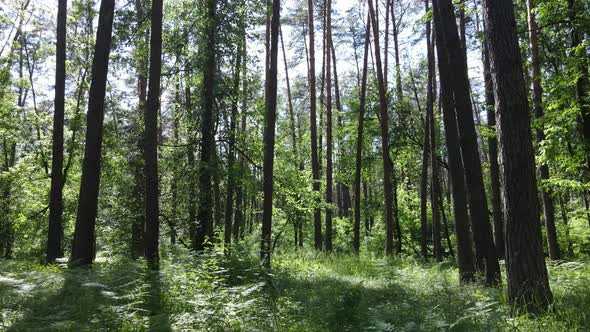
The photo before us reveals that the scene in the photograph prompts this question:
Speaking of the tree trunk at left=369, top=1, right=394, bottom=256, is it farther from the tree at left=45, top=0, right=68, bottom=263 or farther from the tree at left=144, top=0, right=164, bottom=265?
the tree at left=45, top=0, right=68, bottom=263

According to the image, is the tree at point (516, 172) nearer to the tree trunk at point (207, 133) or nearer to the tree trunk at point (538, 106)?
the tree trunk at point (207, 133)

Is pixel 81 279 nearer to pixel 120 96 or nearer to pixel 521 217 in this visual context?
pixel 521 217

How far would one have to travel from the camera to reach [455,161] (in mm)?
9102

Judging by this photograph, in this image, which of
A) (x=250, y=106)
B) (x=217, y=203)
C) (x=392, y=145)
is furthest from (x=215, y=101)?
(x=392, y=145)

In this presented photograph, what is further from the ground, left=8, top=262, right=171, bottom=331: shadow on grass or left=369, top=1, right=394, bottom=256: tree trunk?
left=369, top=1, right=394, bottom=256: tree trunk

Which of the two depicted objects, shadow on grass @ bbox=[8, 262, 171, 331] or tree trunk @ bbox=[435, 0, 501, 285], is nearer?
shadow on grass @ bbox=[8, 262, 171, 331]

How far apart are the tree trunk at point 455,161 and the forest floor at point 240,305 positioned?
1.28 meters

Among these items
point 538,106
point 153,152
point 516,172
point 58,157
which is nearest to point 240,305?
point 516,172

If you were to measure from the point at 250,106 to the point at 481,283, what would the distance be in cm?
947

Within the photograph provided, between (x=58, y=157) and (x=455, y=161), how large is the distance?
11438 millimetres

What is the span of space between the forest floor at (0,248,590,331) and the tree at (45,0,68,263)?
208 inches

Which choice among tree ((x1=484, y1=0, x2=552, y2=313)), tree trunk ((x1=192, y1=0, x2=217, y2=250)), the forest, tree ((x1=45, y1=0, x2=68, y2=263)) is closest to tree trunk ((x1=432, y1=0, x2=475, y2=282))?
the forest

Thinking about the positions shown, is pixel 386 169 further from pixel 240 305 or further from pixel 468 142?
pixel 240 305

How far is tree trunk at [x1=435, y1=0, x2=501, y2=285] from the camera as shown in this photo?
859cm
